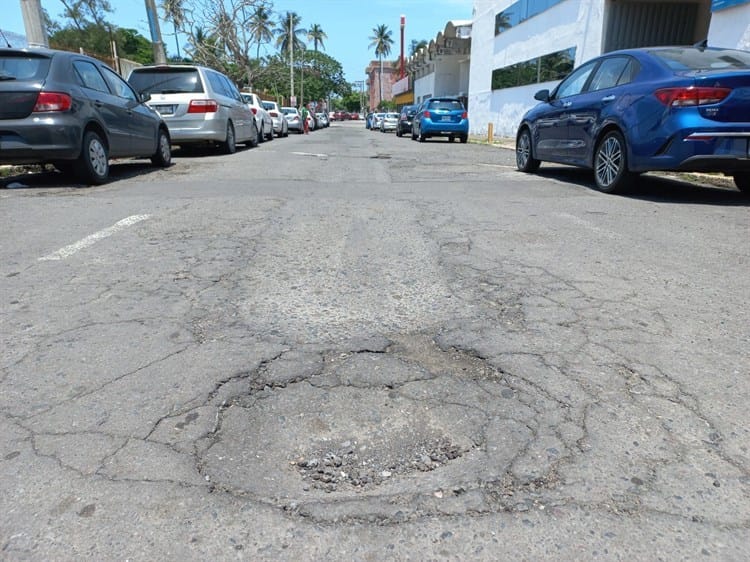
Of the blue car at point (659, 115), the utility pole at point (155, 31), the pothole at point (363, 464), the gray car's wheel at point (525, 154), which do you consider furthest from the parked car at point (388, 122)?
the pothole at point (363, 464)

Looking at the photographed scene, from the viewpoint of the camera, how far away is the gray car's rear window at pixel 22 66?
6.63 m

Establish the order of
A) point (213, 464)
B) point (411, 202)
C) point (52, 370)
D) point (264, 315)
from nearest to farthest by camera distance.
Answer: point (213, 464) < point (52, 370) < point (264, 315) < point (411, 202)

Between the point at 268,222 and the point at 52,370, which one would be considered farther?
the point at 268,222

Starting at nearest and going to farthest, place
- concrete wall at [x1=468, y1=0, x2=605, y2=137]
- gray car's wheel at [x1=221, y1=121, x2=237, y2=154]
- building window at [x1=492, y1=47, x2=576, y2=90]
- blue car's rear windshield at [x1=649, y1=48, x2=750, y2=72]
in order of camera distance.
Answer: blue car's rear windshield at [x1=649, y1=48, x2=750, y2=72] → gray car's wheel at [x1=221, y1=121, x2=237, y2=154] → concrete wall at [x1=468, y1=0, x2=605, y2=137] → building window at [x1=492, y1=47, x2=576, y2=90]

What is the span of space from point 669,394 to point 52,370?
2.63 m

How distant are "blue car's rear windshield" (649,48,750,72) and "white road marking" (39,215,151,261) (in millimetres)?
5812

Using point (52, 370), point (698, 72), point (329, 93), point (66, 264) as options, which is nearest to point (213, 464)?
point (52, 370)

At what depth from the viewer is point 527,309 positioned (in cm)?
316

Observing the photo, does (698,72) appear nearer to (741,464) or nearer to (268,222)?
(268,222)

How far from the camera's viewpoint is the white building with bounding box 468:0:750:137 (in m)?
17.5

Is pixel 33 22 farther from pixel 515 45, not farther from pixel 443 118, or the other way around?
pixel 515 45

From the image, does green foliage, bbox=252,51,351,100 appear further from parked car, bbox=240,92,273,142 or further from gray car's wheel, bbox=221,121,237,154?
gray car's wheel, bbox=221,121,237,154

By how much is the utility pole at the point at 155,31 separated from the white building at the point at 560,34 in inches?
543

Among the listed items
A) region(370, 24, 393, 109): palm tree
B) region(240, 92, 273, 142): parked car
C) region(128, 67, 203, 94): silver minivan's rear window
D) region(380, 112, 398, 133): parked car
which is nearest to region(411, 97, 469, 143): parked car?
region(240, 92, 273, 142): parked car
